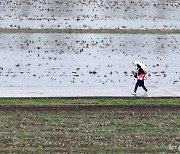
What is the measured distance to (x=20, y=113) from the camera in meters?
20.6

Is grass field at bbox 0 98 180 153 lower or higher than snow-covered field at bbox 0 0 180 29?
lower

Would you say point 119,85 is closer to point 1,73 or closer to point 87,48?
point 1,73

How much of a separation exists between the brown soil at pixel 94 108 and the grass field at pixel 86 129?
0.32 feet

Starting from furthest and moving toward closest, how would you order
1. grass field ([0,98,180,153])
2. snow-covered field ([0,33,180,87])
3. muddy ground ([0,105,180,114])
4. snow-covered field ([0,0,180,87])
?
snow-covered field ([0,0,180,87]), snow-covered field ([0,33,180,87]), muddy ground ([0,105,180,114]), grass field ([0,98,180,153])

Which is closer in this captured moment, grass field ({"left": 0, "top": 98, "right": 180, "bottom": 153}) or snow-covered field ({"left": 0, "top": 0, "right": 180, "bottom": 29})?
grass field ({"left": 0, "top": 98, "right": 180, "bottom": 153})

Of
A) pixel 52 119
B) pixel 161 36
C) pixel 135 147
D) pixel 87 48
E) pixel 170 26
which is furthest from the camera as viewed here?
pixel 170 26

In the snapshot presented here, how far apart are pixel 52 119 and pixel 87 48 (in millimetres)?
14970

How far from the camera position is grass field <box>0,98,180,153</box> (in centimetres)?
1695

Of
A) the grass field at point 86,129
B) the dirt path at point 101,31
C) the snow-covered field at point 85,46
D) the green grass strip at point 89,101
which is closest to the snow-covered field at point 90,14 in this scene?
the snow-covered field at point 85,46

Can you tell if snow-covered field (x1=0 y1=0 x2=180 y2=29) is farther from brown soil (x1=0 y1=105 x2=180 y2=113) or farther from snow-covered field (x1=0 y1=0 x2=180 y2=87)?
brown soil (x1=0 y1=105 x2=180 y2=113)

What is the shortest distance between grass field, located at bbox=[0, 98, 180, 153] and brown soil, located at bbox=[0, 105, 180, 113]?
98mm

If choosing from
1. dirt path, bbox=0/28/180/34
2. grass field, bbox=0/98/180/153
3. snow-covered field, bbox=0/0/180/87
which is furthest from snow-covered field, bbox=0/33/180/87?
grass field, bbox=0/98/180/153

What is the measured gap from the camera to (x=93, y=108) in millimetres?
21516

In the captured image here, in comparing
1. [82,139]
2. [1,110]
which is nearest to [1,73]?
[1,110]
